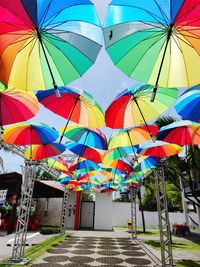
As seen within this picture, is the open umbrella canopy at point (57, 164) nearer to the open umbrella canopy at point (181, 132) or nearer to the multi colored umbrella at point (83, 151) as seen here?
the multi colored umbrella at point (83, 151)

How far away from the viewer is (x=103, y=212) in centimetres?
2308

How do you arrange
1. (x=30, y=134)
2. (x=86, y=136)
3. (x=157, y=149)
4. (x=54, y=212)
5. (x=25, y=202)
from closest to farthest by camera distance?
1. (x=30, y=134)
2. (x=86, y=136)
3. (x=157, y=149)
4. (x=25, y=202)
5. (x=54, y=212)

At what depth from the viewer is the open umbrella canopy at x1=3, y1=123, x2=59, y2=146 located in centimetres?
714

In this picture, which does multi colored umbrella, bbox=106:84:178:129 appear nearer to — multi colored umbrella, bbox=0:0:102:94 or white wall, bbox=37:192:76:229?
multi colored umbrella, bbox=0:0:102:94

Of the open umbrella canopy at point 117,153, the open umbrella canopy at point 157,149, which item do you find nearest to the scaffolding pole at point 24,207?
the open umbrella canopy at point 117,153

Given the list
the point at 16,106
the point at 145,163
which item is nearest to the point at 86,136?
the point at 16,106

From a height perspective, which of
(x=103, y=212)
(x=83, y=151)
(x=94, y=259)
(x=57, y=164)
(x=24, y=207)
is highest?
(x=57, y=164)

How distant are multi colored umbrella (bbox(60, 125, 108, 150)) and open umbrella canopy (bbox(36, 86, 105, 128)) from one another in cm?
148

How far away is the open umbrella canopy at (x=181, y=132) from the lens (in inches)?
276

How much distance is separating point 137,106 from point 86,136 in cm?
245

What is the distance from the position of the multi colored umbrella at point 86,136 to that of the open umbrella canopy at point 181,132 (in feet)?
6.18

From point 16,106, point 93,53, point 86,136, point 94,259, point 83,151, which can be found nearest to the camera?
point 93,53

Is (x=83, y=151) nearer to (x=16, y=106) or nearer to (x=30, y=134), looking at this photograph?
(x=30, y=134)

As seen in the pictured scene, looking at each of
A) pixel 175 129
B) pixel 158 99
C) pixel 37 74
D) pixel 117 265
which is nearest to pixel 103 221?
pixel 117 265
